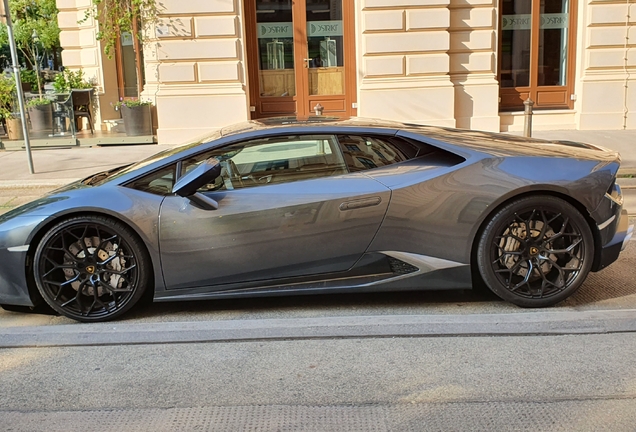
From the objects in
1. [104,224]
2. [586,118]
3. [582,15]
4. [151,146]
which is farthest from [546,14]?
[104,224]

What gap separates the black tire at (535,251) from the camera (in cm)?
434

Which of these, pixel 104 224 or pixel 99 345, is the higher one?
pixel 104 224

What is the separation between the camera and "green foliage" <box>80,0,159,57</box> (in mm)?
13836

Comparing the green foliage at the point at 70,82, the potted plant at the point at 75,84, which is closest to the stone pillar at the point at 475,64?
the potted plant at the point at 75,84

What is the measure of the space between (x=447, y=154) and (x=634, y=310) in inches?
59.9

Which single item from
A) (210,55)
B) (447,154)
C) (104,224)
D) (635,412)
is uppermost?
(210,55)

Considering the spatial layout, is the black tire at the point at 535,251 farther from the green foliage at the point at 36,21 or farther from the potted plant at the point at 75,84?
the green foliage at the point at 36,21

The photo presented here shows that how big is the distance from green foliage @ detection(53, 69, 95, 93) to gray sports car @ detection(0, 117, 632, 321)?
475 inches

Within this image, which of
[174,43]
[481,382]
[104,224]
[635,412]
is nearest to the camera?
[635,412]

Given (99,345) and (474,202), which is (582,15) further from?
(99,345)

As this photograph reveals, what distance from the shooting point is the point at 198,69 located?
552 inches

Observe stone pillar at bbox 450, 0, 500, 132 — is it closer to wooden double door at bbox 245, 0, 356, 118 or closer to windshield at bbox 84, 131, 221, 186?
wooden double door at bbox 245, 0, 356, 118

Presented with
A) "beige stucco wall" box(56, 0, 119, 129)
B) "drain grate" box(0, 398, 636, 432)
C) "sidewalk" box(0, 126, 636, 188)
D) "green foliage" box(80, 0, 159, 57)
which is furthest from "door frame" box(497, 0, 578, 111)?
"drain grate" box(0, 398, 636, 432)

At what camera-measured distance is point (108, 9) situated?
14930 mm
